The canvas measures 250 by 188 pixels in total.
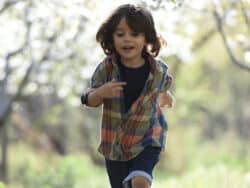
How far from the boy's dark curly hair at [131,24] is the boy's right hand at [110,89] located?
36 cm

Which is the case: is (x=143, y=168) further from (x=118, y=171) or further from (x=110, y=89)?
(x=110, y=89)

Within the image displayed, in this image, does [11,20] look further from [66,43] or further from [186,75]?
[186,75]

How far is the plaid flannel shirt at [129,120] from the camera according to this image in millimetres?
5664

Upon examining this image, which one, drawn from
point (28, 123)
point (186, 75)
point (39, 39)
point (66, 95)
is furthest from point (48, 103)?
point (39, 39)

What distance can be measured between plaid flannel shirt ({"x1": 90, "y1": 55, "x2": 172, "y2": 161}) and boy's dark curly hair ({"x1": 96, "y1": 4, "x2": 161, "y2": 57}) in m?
0.14

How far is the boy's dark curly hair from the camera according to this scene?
5680mm

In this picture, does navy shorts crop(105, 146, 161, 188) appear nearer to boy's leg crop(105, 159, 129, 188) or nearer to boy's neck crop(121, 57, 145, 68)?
boy's leg crop(105, 159, 129, 188)

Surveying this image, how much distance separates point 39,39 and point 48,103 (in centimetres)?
1718

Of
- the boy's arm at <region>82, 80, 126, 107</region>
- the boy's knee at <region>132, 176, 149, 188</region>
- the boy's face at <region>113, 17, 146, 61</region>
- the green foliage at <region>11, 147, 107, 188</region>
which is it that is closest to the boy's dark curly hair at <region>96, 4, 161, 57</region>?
the boy's face at <region>113, 17, 146, 61</region>

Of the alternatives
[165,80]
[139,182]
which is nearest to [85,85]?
[165,80]

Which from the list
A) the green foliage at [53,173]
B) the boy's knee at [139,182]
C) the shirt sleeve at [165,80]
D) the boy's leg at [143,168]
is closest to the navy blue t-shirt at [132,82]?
the shirt sleeve at [165,80]

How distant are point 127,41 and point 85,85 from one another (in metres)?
14.2

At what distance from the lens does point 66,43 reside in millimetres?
15727

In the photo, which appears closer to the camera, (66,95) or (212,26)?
(66,95)
